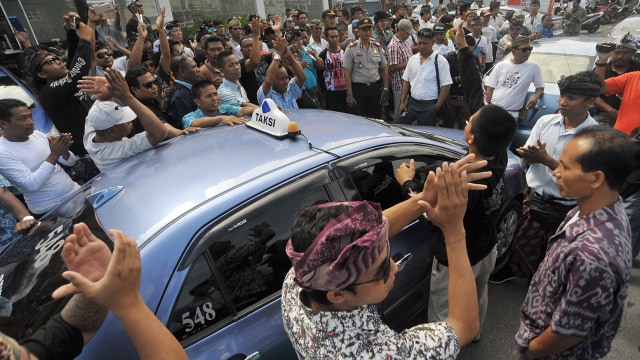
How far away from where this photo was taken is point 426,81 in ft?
15.4

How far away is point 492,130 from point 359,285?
1312 mm

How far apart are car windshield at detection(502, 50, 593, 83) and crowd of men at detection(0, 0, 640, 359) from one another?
0.61 metres

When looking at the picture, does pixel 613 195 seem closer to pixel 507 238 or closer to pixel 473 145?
pixel 473 145

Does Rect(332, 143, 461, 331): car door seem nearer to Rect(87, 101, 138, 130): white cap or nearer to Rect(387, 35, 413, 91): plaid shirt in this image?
Rect(87, 101, 138, 130): white cap

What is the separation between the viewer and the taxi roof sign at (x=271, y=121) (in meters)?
2.12

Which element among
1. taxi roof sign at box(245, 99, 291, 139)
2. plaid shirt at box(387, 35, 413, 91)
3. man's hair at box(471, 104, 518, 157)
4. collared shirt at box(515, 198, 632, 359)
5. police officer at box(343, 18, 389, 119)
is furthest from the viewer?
plaid shirt at box(387, 35, 413, 91)

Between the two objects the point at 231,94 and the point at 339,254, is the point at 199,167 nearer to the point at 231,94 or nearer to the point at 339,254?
the point at 339,254

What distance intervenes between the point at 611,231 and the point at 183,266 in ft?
5.45

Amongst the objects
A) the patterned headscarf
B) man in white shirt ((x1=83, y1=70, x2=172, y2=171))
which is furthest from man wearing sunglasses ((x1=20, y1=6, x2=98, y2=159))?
the patterned headscarf

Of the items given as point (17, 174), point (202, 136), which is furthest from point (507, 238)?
point (17, 174)

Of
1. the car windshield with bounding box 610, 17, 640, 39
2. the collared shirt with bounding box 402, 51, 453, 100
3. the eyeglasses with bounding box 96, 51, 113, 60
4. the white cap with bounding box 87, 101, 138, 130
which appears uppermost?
the eyeglasses with bounding box 96, 51, 113, 60

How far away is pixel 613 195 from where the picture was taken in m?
1.42

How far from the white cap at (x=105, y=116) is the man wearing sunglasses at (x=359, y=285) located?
199cm

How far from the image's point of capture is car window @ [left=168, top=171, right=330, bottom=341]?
4.80 feet
